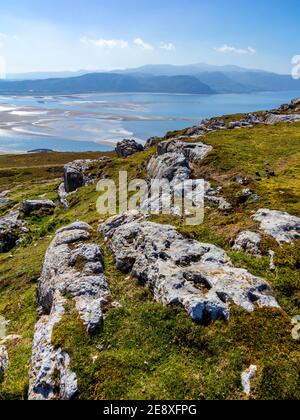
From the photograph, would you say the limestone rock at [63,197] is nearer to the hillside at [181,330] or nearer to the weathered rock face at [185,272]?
the hillside at [181,330]

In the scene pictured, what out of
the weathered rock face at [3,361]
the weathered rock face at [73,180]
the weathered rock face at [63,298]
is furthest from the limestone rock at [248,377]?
the weathered rock face at [73,180]

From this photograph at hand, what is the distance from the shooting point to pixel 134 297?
65.0 feet

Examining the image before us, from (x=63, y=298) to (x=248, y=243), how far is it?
466 inches

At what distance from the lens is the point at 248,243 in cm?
2314

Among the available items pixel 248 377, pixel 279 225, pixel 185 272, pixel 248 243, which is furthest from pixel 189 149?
pixel 248 377

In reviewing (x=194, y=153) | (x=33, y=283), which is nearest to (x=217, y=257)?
(x=33, y=283)

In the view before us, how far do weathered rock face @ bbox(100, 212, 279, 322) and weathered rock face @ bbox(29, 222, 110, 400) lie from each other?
2207mm

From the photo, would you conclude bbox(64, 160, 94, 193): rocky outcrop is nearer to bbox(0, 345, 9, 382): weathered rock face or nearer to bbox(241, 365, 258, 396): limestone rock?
bbox(0, 345, 9, 382): weathered rock face

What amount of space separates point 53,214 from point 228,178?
29.3 m

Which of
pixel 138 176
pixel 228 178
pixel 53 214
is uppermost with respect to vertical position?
pixel 228 178

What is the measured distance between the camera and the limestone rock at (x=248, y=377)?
13945 mm
